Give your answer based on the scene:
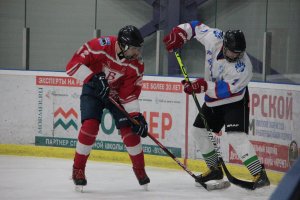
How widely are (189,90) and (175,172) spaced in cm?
114

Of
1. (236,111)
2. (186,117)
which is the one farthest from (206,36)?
(186,117)

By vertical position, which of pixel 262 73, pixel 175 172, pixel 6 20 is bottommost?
pixel 175 172

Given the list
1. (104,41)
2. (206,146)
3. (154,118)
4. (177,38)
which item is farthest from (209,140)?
(154,118)

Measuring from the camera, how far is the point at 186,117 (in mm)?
4820

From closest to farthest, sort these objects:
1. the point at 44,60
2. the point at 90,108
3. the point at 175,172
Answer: the point at 90,108, the point at 175,172, the point at 44,60

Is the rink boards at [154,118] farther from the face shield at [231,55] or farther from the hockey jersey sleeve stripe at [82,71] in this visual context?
the hockey jersey sleeve stripe at [82,71]

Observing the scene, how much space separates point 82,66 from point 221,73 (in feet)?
2.66

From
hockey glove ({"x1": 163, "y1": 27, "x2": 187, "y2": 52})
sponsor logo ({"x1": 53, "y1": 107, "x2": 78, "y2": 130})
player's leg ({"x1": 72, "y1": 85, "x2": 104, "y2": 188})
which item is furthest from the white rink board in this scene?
player's leg ({"x1": 72, "y1": 85, "x2": 104, "y2": 188})

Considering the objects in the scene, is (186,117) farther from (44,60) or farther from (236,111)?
(44,60)

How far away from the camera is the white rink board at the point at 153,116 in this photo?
421 centimetres

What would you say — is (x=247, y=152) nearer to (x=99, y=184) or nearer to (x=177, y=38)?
(x=177, y=38)

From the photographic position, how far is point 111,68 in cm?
368

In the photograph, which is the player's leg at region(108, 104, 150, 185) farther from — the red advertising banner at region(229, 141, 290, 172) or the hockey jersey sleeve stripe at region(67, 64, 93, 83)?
the red advertising banner at region(229, 141, 290, 172)

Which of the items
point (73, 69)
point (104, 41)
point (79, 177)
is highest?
point (104, 41)
